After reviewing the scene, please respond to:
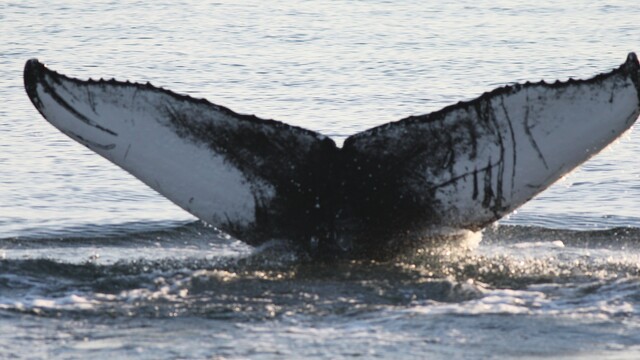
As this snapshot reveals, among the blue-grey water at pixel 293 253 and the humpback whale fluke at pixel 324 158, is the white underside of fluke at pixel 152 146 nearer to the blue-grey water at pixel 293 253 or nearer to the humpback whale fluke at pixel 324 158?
the humpback whale fluke at pixel 324 158

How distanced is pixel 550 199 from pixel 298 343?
438 centimetres

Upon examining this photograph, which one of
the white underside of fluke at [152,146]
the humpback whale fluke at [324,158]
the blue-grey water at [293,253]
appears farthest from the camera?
the white underside of fluke at [152,146]

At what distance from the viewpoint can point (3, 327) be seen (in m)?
5.91

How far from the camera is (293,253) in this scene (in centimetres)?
654

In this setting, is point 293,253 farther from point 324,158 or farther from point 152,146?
point 152,146

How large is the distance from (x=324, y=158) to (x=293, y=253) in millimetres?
490

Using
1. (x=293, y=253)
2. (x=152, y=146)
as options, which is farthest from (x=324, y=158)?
(x=152, y=146)

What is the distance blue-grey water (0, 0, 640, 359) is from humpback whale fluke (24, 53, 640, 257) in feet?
0.86

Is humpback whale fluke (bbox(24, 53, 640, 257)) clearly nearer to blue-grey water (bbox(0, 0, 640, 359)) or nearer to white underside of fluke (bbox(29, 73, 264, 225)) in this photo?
white underside of fluke (bbox(29, 73, 264, 225))

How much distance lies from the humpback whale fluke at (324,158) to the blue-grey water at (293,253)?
10.4 inches

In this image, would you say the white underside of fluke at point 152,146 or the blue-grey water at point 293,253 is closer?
the blue-grey water at point 293,253

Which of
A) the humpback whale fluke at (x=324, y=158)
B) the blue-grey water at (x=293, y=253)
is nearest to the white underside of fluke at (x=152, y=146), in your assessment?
the humpback whale fluke at (x=324, y=158)

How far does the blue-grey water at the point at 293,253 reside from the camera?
575 cm

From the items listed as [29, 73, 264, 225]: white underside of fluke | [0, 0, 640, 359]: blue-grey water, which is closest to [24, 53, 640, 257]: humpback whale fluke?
[29, 73, 264, 225]: white underside of fluke
